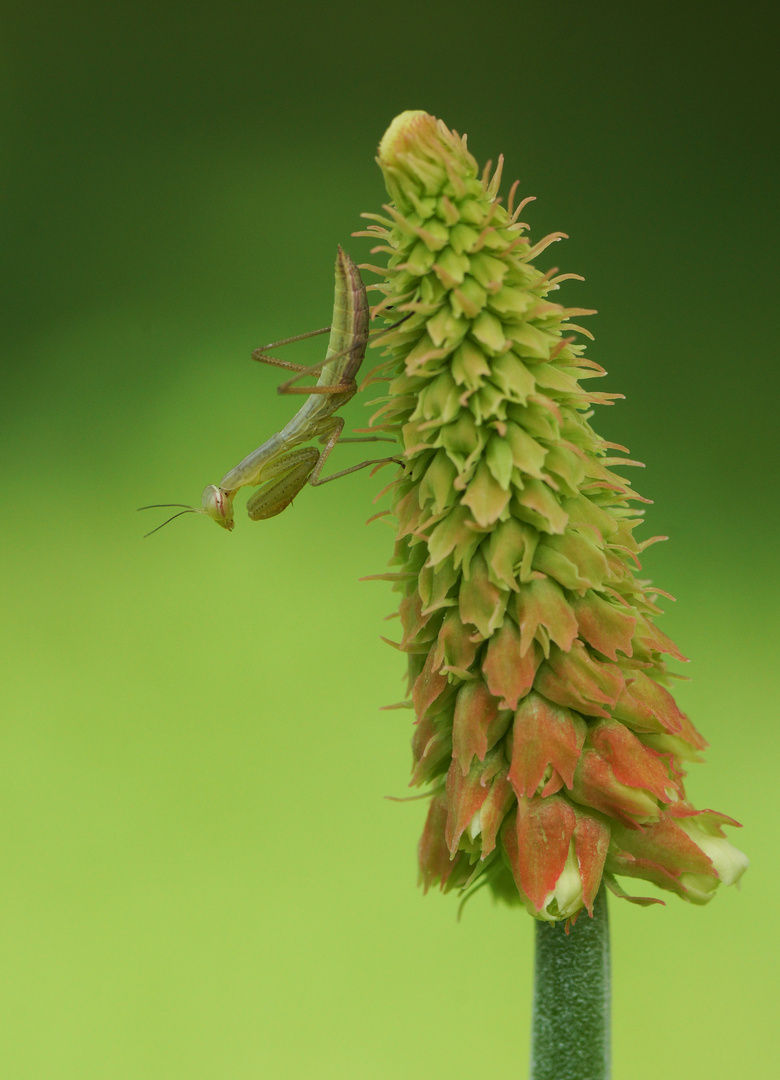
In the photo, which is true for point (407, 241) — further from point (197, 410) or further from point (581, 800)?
point (197, 410)

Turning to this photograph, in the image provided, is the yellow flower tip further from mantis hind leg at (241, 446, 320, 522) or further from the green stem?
mantis hind leg at (241, 446, 320, 522)

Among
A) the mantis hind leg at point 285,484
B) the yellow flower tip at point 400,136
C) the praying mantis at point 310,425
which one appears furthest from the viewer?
the mantis hind leg at point 285,484

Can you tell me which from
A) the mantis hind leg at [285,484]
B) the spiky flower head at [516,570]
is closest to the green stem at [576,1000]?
the spiky flower head at [516,570]

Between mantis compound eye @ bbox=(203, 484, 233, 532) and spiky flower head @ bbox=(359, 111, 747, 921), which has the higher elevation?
mantis compound eye @ bbox=(203, 484, 233, 532)

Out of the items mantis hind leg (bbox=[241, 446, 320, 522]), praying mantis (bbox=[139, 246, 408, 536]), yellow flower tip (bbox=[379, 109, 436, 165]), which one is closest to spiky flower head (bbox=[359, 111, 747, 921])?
yellow flower tip (bbox=[379, 109, 436, 165])

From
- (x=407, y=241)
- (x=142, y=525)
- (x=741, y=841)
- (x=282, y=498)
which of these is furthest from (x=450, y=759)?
(x=142, y=525)

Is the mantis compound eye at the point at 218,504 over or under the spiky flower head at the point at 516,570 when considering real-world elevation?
over

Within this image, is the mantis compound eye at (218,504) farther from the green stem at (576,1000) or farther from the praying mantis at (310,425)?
the green stem at (576,1000)
